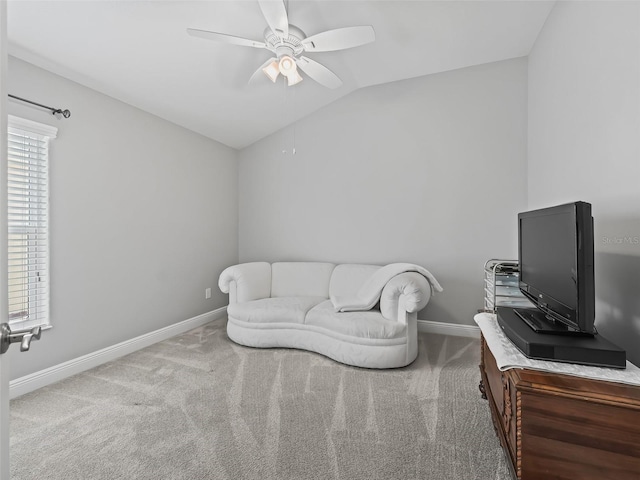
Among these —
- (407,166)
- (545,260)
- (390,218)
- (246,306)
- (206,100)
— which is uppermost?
(206,100)

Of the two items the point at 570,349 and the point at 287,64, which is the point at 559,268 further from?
the point at 287,64

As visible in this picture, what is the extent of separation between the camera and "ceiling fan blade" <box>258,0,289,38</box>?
174 cm

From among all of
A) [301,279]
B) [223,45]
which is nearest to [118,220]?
[223,45]

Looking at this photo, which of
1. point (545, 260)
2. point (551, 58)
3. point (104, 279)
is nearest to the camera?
point (545, 260)

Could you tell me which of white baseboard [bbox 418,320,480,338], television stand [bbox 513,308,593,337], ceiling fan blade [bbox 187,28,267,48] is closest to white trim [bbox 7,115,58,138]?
ceiling fan blade [bbox 187,28,267,48]

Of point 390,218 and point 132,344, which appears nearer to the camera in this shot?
point 132,344

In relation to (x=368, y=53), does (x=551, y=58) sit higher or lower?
lower

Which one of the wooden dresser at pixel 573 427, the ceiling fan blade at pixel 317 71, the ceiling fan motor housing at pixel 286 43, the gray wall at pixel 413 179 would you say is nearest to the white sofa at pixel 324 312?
the gray wall at pixel 413 179

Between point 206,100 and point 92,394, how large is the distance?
2666 millimetres

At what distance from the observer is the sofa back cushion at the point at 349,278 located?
3469mm

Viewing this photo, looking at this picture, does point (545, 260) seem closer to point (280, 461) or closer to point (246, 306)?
point (280, 461)

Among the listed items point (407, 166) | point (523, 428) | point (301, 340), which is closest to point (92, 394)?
point (301, 340)

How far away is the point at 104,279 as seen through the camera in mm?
2730

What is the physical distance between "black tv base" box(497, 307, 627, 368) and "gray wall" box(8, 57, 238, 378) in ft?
9.78
